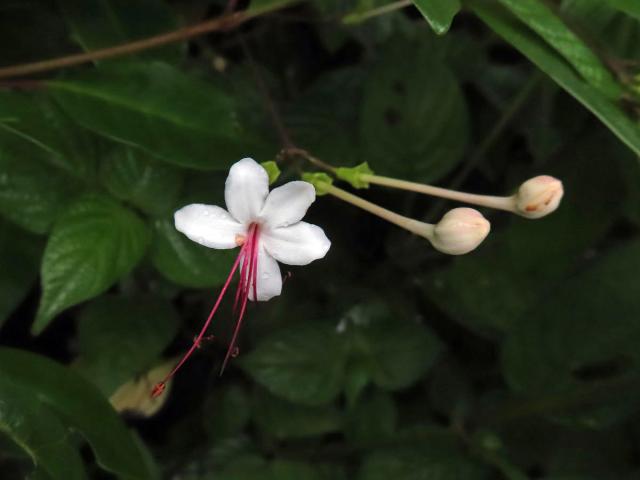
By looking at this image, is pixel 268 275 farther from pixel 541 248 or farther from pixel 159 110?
pixel 541 248

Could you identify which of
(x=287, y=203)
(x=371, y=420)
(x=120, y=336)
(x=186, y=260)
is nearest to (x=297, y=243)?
(x=287, y=203)

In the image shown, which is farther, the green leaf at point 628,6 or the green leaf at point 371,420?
the green leaf at point 371,420

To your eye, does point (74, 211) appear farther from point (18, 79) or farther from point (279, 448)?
point (279, 448)

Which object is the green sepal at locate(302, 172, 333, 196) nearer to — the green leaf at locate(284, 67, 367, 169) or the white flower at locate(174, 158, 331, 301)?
the white flower at locate(174, 158, 331, 301)

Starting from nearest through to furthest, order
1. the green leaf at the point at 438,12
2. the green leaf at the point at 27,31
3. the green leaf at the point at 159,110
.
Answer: the green leaf at the point at 438,12 → the green leaf at the point at 159,110 → the green leaf at the point at 27,31

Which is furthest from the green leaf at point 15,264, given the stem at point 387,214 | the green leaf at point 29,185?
the stem at point 387,214

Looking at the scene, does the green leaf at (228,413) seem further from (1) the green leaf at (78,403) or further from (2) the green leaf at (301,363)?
(1) the green leaf at (78,403)
